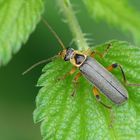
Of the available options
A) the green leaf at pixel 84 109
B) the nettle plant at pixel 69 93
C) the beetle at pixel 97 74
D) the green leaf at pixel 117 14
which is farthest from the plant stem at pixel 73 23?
the green leaf at pixel 117 14

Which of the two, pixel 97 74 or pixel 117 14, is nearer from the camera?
pixel 97 74

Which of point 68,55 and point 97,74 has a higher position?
point 68,55

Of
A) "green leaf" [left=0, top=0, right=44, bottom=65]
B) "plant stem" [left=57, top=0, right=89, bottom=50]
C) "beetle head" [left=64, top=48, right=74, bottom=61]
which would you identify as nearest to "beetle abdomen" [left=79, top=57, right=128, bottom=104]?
"beetle head" [left=64, top=48, right=74, bottom=61]

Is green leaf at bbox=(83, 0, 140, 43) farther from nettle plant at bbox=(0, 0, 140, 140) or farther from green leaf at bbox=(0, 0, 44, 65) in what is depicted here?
green leaf at bbox=(0, 0, 44, 65)

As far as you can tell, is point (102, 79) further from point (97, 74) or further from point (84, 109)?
point (84, 109)

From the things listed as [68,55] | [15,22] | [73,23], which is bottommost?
[68,55]

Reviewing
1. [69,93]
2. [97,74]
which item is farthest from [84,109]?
[97,74]
